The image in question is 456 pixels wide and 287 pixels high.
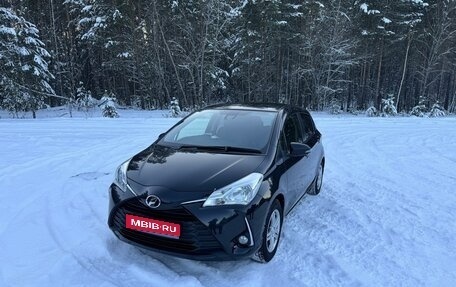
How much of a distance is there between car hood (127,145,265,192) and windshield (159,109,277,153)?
0.29 m

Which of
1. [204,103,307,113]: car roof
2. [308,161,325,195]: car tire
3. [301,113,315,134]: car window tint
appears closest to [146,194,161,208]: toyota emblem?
[204,103,307,113]: car roof

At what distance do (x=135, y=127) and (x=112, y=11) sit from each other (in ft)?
54.9

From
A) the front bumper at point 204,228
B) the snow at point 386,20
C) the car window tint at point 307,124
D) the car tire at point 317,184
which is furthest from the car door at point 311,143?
the snow at point 386,20

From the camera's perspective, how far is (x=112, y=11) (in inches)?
1023

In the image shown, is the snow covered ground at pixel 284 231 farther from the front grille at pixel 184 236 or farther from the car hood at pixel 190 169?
the car hood at pixel 190 169

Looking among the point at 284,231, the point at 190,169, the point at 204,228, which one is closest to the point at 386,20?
the point at 284,231

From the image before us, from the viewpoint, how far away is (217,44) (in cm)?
2600

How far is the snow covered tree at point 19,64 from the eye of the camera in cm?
2144

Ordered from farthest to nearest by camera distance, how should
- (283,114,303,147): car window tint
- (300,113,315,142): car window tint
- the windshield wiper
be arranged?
1. (300,113,315,142): car window tint
2. (283,114,303,147): car window tint
3. the windshield wiper

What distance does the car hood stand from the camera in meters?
3.25

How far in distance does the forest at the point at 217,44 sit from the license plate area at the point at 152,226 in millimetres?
22307

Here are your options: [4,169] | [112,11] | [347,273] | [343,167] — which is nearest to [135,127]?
[4,169]

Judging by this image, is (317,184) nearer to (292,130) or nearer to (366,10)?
(292,130)

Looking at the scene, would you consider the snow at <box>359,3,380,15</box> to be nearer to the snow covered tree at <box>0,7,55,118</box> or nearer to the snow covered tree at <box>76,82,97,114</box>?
the snow covered tree at <box>76,82,97,114</box>
